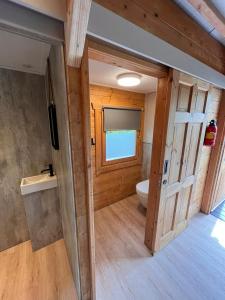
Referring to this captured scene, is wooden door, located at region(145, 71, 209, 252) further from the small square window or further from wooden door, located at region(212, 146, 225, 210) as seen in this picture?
the small square window

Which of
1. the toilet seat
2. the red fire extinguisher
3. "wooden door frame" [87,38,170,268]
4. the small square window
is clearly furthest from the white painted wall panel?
the toilet seat

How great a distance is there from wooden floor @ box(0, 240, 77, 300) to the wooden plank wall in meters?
1.94

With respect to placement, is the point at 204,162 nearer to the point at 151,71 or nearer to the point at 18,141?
the point at 151,71

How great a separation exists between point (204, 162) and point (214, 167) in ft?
0.66

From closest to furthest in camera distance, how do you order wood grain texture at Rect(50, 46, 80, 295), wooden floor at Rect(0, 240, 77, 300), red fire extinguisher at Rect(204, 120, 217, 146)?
1. wood grain texture at Rect(50, 46, 80, 295)
2. wooden floor at Rect(0, 240, 77, 300)
3. red fire extinguisher at Rect(204, 120, 217, 146)

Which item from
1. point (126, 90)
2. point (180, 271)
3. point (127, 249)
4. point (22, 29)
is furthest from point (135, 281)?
point (126, 90)

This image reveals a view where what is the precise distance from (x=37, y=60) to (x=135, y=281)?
232 cm

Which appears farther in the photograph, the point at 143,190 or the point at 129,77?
the point at 143,190

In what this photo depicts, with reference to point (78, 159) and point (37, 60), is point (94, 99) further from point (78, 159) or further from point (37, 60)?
point (78, 159)

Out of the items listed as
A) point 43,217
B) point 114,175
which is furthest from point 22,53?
point 114,175

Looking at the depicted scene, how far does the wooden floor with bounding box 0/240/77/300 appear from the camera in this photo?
1.25 meters

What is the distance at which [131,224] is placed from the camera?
210 cm

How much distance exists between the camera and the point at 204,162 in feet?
7.02

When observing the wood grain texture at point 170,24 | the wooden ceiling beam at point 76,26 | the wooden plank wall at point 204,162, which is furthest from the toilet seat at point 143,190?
the wooden ceiling beam at point 76,26
